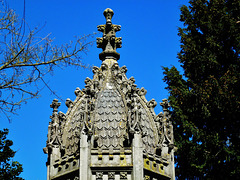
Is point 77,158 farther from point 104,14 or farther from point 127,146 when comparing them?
point 104,14

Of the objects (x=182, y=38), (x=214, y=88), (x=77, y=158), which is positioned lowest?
(x=77, y=158)

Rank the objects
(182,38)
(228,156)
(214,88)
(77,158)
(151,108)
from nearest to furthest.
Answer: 1. (77,158)
2. (151,108)
3. (228,156)
4. (214,88)
5. (182,38)

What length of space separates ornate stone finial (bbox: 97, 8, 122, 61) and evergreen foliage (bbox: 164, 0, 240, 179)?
695 centimetres

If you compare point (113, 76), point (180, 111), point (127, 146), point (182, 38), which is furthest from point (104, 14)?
point (182, 38)

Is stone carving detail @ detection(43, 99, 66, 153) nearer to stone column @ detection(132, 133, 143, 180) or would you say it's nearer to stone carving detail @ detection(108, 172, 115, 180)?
stone carving detail @ detection(108, 172, 115, 180)

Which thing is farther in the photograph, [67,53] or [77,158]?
[77,158]

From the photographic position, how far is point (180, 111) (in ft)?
85.1

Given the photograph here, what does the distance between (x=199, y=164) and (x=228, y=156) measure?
4.17ft

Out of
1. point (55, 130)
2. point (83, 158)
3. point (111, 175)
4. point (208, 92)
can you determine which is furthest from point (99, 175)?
point (208, 92)

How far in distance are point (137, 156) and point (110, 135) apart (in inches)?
43.6

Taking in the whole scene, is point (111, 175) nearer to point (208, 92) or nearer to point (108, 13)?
point (108, 13)

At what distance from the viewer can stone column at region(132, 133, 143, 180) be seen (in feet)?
51.9

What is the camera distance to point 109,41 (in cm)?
1955

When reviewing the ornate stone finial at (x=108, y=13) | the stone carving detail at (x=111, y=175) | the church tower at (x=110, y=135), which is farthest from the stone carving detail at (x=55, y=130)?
the ornate stone finial at (x=108, y=13)
